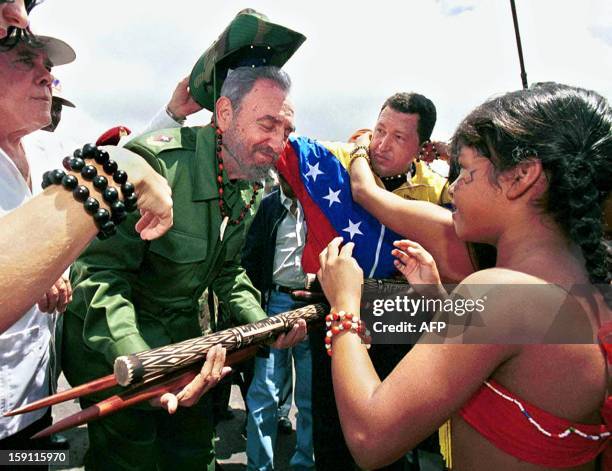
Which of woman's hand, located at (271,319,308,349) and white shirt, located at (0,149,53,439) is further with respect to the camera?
woman's hand, located at (271,319,308,349)

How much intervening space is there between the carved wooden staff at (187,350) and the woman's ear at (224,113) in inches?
39.4

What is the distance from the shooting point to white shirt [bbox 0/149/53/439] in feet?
5.11

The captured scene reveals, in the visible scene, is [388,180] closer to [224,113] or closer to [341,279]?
[224,113]

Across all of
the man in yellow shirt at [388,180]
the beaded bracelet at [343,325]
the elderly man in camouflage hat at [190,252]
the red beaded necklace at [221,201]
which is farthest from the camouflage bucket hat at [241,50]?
the beaded bracelet at [343,325]

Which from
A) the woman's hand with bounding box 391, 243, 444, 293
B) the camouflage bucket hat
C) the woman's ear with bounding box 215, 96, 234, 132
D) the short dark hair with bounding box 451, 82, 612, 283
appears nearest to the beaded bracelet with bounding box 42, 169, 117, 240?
the short dark hair with bounding box 451, 82, 612, 283

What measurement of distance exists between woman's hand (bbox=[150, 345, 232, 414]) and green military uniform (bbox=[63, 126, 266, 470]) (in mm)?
331

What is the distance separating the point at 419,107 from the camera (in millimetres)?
2848

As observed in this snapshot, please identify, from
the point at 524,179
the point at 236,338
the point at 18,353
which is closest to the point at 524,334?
the point at 524,179

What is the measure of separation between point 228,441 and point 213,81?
11.4ft

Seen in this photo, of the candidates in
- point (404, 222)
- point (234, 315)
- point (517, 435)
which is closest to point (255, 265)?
point (234, 315)

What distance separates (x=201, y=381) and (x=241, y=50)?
1.58 metres

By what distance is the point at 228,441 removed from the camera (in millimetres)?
4434

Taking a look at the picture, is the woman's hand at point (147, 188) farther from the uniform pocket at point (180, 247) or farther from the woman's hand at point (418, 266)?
the woman's hand at point (418, 266)

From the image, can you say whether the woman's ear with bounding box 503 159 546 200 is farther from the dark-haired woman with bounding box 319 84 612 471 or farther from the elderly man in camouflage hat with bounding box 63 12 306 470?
the elderly man in camouflage hat with bounding box 63 12 306 470
